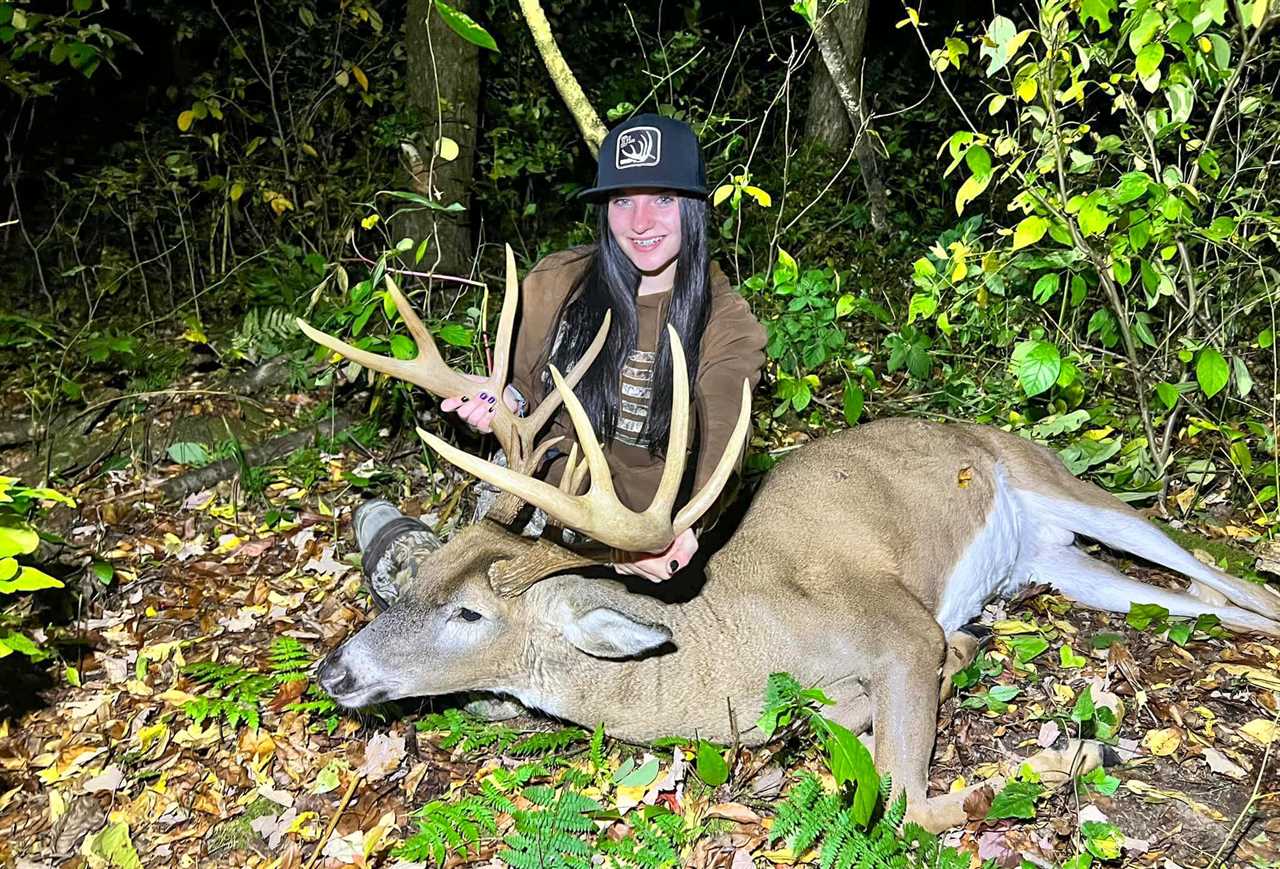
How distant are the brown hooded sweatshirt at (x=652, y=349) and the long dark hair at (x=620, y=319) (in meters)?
0.06

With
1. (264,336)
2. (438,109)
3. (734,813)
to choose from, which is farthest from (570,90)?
(734,813)

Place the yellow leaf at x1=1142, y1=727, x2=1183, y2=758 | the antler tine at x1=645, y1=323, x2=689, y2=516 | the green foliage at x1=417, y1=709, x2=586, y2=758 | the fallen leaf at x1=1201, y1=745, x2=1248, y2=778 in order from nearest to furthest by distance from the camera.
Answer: the antler tine at x1=645, y1=323, x2=689, y2=516
the fallen leaf at x1=1201, y1=745, x2=1248, y2=778
the yellow leaf at x1=1142, y1=727, x2=1183, y2=758
the green foliage at x1=417, y1=709, x2=586, y2=758

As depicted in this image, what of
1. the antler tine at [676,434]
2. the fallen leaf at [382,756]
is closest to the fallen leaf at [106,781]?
the fallen leaf at [382,756]

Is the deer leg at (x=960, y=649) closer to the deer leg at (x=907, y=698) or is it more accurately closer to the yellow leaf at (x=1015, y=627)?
the yellow leaf at (x=1015, y=627)

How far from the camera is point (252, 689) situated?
12.8ft

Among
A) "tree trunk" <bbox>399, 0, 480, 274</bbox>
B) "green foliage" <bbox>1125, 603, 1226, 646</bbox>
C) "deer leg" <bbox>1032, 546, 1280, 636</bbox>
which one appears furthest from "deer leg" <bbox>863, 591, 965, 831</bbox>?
"tree trunk" <bbox>399, 0, 480, 274</bbox>

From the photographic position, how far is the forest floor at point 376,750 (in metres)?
3.24

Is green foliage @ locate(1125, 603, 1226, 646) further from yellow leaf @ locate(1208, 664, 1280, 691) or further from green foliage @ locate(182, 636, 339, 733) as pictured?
green foliage @ locate(182, 636, 339, 733)

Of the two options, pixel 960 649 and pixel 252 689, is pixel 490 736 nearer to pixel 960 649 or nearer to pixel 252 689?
pixel 252 689

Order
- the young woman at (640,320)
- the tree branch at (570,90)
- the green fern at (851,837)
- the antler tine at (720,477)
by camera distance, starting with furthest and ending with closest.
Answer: the tree branch at (570,90)
the young woman at (640,320)
the antler tine at (720,477)
the green fern at (851,837)

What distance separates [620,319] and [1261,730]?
2.83 m

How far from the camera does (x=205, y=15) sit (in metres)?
8.39

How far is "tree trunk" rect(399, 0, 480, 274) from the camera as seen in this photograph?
21.3 feet

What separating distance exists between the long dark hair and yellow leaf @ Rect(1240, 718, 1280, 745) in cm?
239
